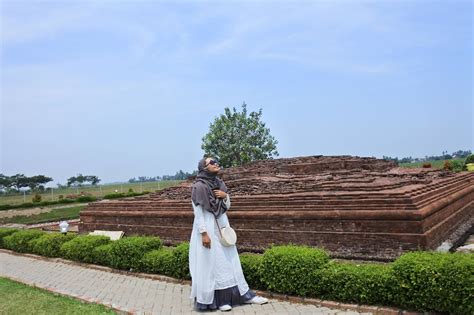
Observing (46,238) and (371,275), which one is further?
(46,238)

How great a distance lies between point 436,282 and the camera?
13.4 ft

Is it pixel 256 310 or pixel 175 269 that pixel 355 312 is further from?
pixel 175 269

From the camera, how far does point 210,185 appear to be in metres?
5.03

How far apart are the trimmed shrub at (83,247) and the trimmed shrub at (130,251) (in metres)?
0.91

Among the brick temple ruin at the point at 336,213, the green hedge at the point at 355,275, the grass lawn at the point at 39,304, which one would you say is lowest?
the grass lawn at the point at 39,304

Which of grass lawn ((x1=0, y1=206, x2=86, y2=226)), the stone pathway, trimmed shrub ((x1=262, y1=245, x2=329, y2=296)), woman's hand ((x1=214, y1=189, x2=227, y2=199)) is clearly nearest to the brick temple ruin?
trimmed shrub ((x1=262, y1=245, x2=329, y2=296))

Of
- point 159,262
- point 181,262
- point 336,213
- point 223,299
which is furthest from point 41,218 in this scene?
point 223,299

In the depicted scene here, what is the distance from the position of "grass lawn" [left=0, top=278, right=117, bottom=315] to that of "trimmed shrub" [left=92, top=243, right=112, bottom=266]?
1.40 metres

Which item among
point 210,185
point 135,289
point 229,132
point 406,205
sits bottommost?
point 135,289

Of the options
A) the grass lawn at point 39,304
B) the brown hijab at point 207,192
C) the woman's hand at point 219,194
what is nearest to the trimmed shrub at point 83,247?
the grass lawn at point 39,304

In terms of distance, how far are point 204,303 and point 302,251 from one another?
1311 mm

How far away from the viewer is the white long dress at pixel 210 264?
480 centimetres

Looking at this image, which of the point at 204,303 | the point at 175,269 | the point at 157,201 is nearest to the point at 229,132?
the point at 157,201

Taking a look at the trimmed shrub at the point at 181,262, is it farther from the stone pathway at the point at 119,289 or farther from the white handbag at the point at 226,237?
the white handbag at the point at 226,237
